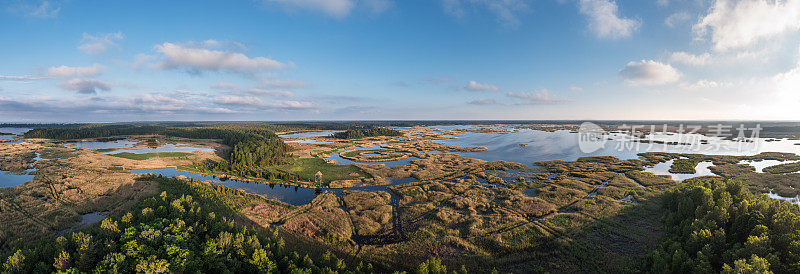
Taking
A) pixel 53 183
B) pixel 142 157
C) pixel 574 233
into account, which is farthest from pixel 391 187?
pixel 142 157

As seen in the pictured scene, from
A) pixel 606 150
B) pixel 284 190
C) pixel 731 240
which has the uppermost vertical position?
pixel 731 240

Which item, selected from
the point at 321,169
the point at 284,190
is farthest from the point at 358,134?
the point at 284,190

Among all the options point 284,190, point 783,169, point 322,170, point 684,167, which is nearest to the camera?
point 284,190

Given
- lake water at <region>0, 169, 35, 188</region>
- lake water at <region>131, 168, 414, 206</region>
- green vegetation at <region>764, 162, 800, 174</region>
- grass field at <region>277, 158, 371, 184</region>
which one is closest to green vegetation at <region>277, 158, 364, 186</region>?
grass field at <region>277, 158, 371, 184</region>

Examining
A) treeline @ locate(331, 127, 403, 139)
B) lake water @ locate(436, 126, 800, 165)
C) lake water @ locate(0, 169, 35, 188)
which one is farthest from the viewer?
treeline @ locate(331, 127, 403, 139)

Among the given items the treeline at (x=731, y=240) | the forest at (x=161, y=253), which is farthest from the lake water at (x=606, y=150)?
the forest at (x=161, y=253)

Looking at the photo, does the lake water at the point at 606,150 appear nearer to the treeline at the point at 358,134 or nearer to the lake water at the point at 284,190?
the lake water at the point at 284,190

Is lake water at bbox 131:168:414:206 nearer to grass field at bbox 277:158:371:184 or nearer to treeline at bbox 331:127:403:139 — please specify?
grass field at bbox 277:158:371:184

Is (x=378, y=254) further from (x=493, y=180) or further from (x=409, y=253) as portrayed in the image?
(x=493, y=180)

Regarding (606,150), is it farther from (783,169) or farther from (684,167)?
(783,169)
